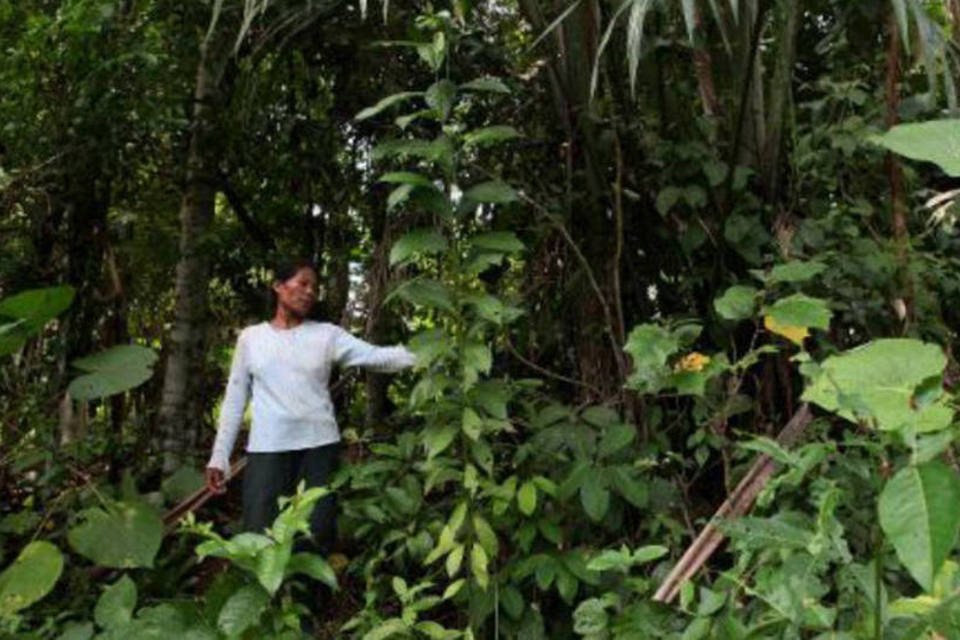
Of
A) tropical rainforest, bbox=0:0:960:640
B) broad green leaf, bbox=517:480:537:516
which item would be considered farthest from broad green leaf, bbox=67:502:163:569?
broad green leaf, bbox=517:480:537:516

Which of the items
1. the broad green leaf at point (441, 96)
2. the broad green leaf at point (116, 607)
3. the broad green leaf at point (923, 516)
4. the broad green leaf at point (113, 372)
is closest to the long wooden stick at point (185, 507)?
the broad green leaf at point (113, 372)

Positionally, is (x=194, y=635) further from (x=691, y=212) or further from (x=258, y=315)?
(x=258, y=315)

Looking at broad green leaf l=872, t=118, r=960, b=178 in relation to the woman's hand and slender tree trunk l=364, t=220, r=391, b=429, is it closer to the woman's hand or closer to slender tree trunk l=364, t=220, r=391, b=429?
slender tree trunk l=364, t=220, r=391, b=429

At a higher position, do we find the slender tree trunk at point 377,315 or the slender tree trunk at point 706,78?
the slender tree trunk at point 706,78

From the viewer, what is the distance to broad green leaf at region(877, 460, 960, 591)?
1.33 meters

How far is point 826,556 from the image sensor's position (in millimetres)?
1919

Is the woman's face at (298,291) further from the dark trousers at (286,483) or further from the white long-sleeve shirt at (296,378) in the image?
the dark trousers at (286,483)

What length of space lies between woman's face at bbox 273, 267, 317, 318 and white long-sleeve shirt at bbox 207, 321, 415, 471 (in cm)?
7

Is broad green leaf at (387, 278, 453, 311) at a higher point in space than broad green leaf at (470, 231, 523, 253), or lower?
lower

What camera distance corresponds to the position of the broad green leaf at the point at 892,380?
1473mm

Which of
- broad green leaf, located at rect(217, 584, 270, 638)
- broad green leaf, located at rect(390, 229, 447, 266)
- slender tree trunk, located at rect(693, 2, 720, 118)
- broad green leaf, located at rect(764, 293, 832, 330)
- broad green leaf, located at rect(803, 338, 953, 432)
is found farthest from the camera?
slender tree trunk, located at rect(693, 2, 720, 118)

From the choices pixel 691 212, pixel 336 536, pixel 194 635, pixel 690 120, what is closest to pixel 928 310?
pixel 691 212

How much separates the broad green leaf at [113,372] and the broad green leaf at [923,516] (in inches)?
92.7

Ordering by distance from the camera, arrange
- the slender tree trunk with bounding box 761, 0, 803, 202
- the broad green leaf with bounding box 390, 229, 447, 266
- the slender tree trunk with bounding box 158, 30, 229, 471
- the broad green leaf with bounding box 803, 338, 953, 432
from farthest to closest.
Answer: the slender tree trunk with bounding box 158, 30, 229, 471 → the slender tree trunk with bounding box 761, 0, 803, 202 → the broad green leaf with bounding box 390, 229, 447, 266 → the broad green leaf with bounding box 803, 338, 953, 432
